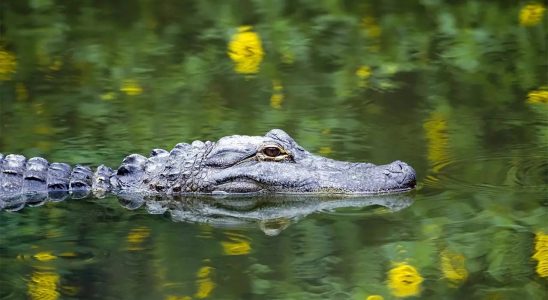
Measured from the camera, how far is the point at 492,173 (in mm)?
8445

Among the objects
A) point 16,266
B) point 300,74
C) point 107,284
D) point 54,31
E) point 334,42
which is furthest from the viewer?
point 54,31

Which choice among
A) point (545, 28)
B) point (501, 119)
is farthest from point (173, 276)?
point (545, 28)

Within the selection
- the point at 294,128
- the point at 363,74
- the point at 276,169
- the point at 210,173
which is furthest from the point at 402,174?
the point at 363,74

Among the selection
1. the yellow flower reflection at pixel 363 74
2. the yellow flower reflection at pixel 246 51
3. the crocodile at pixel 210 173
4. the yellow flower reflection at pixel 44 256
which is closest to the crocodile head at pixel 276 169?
the crocodile at pixel 210 173

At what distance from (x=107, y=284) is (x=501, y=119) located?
466 centimetres

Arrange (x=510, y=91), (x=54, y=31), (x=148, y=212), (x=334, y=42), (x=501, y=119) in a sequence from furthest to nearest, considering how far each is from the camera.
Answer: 1. (x=54, y=31)
2. (x=334, y=42)
3. (x=510, y=91)
4. (x=501, y=119)
5. (x=148, y=212)

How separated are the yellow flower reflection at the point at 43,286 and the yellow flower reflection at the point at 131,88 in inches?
182

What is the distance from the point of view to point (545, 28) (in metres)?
12.9

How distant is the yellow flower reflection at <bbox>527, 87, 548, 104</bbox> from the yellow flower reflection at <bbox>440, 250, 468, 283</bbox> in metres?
4.04

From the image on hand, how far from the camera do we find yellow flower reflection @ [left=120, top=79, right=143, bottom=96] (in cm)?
1106

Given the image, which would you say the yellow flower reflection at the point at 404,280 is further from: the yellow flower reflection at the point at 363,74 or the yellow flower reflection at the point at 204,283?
the yellow flower reflection at the point at 363,74

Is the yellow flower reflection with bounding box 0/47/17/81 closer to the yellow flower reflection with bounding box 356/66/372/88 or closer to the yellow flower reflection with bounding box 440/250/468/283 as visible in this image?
the yellow flower reflection with bounding box 356/66/372/88

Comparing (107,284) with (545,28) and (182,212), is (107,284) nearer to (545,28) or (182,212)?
(182,212)

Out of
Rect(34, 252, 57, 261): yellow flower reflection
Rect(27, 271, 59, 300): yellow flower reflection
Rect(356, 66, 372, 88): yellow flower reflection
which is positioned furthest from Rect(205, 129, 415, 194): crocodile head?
Rect(356, 66, 372, 88): yellow flower reflection
